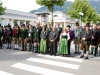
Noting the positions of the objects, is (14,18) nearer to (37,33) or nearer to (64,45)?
(37,33)

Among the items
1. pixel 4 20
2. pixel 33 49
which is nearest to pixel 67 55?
pixel 33 49

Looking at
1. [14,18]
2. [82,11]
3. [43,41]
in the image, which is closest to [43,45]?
[43,41]

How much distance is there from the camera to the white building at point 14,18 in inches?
1765

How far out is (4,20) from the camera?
4488 centimetres

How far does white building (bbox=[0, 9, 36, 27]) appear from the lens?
44.8 metres

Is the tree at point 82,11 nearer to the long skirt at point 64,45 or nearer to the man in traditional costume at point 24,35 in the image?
the man in traditional costume at point 24,35

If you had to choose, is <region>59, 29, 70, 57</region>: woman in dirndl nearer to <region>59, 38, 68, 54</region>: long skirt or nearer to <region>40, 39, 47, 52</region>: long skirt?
<region>59, 38, 68, 54</region>: long skirt

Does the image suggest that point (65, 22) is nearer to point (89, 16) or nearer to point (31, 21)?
point (31, 21)

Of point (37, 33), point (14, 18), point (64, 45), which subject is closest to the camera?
point (64, 45)

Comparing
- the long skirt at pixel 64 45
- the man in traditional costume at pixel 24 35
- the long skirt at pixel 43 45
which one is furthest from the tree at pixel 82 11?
the long skirt at pixel 64 45

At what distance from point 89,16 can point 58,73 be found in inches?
1446

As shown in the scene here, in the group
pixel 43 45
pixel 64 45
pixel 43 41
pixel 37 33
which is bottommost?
pixel 43 45

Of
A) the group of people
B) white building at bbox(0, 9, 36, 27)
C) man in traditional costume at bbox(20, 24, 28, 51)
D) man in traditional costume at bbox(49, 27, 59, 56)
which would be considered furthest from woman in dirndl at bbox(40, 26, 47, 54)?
white building at bbox(0, 9, 36, 27)

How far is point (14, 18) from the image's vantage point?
1916 inches
